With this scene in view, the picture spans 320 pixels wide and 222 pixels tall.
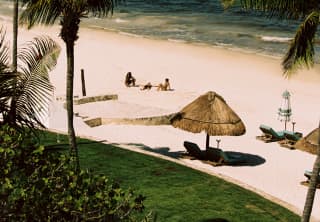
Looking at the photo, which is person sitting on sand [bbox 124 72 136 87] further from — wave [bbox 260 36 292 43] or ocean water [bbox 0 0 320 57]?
wave [bbox 260 36 292 43]

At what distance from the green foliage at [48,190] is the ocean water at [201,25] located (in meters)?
42.0

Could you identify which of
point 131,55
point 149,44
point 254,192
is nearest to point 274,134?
point 254,192

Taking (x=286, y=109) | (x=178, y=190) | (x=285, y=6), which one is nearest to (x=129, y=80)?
(x=286, y=109)

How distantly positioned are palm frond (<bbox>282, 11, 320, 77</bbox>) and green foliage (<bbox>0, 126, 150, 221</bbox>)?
515cm

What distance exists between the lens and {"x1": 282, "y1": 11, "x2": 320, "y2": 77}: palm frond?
10047 millimetres

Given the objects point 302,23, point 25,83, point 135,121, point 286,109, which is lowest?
point 135,121

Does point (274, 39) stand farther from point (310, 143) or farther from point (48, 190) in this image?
point (48, 190)

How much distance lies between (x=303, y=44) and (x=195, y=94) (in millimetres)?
21941

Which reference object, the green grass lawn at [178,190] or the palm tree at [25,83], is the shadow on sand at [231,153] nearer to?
the green grass lawn at [178,190]

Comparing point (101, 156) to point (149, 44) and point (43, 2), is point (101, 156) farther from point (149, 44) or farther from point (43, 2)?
point (149, 44)

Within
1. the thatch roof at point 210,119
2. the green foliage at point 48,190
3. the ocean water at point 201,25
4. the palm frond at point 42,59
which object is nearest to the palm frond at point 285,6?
the palm frond at point 42,59

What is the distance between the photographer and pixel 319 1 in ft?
34.4

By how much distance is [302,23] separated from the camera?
33.2ft

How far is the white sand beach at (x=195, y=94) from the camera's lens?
18812 mm
